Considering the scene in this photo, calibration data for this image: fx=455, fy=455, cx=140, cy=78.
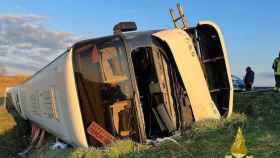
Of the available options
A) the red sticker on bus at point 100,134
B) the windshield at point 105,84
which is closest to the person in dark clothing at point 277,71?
the windshield at point 105,84

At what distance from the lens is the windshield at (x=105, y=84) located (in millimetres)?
8141

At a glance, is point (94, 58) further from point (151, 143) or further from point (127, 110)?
point (151, 143)

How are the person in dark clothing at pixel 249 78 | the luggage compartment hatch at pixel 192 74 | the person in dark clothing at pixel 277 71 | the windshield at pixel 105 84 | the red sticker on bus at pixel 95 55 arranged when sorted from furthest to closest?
the person in dark clothing at pixel 249 78 < the person in dark clothing at pixel 277 71 < the luggage compartment hatch at pixel 192 74 < the red sticker on bus at pixel 95 55 < the windshield at pixel 105 84

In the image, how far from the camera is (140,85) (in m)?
9.20

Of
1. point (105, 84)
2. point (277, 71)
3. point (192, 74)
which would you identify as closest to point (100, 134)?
point (105, 84)

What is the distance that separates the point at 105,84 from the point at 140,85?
1.23 meters

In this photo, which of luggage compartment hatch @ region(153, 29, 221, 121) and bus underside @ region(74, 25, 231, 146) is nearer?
bus underside @ region(74, 25, 231, 146)

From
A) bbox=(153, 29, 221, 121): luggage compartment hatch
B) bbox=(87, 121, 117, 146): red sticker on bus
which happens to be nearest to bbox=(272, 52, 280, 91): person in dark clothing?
bbox=(153, 29, 221, 121): luggage compartment hatch

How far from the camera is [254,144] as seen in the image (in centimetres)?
662

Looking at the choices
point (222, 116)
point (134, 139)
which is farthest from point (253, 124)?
point (134, 139)

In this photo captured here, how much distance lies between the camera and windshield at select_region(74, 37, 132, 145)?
814 centimetres

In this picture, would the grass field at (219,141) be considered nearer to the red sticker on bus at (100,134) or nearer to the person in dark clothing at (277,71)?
the red sticker on bus at (100,134)

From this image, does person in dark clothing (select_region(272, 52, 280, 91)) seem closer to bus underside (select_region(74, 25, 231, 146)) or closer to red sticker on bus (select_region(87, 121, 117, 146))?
bus underside (select_region(74, 25, 231, 146))

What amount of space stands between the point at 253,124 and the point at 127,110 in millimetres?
2293
